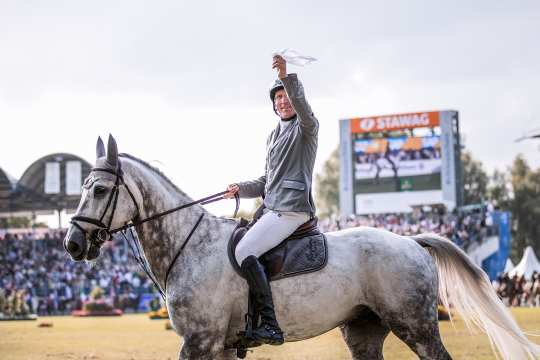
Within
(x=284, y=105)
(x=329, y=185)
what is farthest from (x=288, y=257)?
(x=329, y=185)

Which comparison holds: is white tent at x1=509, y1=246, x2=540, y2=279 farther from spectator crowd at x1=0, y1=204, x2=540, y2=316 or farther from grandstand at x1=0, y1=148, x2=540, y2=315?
spectator crowd at x1=0, y1=204, x2=540, y2=316

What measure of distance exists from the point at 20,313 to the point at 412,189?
88.1 ft

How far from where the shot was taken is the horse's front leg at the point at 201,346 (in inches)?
283

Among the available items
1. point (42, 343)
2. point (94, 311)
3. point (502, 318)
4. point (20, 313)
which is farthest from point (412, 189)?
point (502, 318)

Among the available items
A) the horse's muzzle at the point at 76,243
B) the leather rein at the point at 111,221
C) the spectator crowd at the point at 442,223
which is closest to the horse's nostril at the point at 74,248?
the horse's muzzle at the point at 76,243

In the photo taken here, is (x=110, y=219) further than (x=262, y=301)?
Yes

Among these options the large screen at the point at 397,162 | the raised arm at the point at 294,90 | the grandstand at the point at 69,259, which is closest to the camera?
the raised arm at the point at 294,90

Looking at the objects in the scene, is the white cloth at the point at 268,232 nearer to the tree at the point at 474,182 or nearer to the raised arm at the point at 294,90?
the raised arm at the point at 294,90

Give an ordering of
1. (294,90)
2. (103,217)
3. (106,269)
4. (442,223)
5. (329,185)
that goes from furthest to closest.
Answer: (329,185) → (106,269) → (442,223) → (103,217) → (294,90)

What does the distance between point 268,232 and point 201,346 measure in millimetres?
1220

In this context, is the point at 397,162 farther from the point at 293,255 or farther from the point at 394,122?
the point at 293,255

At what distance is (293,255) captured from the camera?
769 centimetres

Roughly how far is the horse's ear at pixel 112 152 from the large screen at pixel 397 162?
154 feet

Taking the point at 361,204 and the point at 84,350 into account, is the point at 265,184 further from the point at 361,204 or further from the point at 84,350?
the point at 361,204
